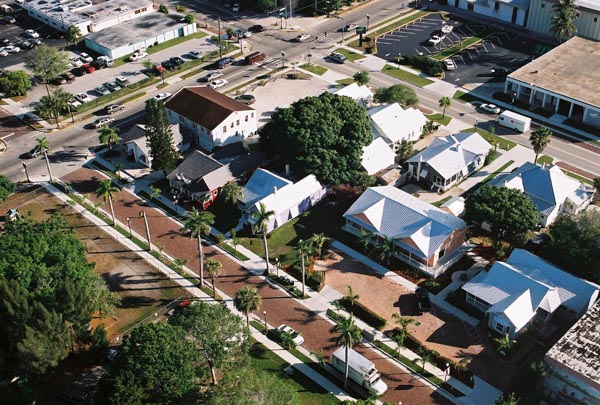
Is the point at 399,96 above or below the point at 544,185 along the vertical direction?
above

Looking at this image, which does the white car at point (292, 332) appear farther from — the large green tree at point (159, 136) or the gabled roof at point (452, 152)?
the gabled roof at point (452, 152)

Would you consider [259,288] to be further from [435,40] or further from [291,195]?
[435,40]

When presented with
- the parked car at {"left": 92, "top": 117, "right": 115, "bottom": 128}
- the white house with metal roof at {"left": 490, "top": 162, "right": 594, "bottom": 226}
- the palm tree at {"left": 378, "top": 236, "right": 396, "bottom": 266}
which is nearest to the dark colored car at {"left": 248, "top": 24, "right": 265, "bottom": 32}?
the parked car at {"left": 92, "top": 117, "right": 115, "bottom": 128}

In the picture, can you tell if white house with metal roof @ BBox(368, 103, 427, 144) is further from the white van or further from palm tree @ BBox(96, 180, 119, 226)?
palm tree @ BBox(96, 180, 119, 226)

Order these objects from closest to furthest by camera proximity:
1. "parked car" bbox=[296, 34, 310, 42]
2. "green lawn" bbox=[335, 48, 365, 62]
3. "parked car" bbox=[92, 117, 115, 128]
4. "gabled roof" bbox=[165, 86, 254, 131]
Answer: "gabled roof" bbox=[165, 86, 254, 131], "parked car" bbox=[92, 117, 115, 128], "green lawn" bbox=[335, 48, 365, 62], "parked car" bbox=[296, 34, 310, 42]

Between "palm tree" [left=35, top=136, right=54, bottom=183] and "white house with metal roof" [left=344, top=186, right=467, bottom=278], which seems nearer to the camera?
"white house with metal roof" [left=344, top=186, right=467, bottom=278]

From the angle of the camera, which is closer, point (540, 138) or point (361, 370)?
point (361, 370)

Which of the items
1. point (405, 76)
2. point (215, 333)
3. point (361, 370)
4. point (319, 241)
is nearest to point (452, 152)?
point (319, 241)
